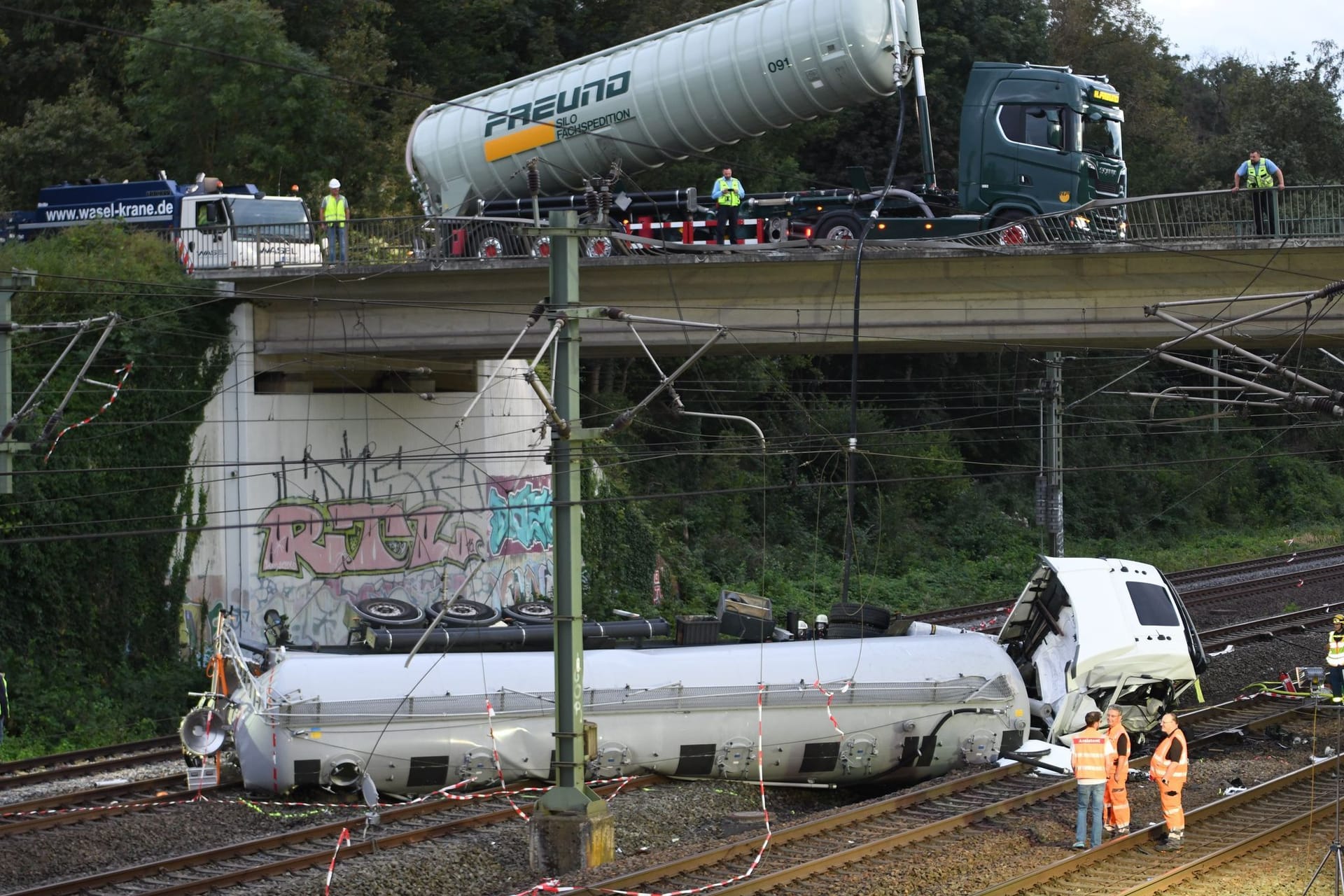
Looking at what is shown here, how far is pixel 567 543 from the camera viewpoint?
15.2 meters

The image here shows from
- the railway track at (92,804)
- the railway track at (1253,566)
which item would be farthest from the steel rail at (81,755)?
the railway track at (1253,566)

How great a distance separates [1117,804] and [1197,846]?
87 cm

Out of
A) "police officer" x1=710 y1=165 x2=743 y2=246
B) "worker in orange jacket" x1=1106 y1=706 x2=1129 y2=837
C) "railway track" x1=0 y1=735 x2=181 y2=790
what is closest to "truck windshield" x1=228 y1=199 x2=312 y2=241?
"police officer" x1=710 y1=165 x2=743 y2=246

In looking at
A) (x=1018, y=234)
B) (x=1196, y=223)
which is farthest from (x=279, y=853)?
(x=1196, y=223)

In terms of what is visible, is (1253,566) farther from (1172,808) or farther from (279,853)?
(279,853)

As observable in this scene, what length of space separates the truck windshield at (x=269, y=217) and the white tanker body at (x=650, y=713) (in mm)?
12380

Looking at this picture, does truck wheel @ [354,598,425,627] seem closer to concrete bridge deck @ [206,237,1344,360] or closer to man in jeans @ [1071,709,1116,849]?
concrete bridge deck @ [206,237,1344,360]

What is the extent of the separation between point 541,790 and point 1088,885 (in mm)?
6925

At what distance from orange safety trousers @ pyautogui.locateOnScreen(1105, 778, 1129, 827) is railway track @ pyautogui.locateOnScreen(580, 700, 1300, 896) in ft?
3.65

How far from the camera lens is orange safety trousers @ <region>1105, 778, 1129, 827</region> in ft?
52.2

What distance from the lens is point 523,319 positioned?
27.6 meters

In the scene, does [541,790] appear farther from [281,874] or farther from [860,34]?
[860,34]

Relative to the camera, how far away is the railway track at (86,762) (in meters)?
19.5

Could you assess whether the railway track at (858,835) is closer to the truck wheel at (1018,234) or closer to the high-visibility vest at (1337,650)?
the high-visibility vest at (1337,650)
